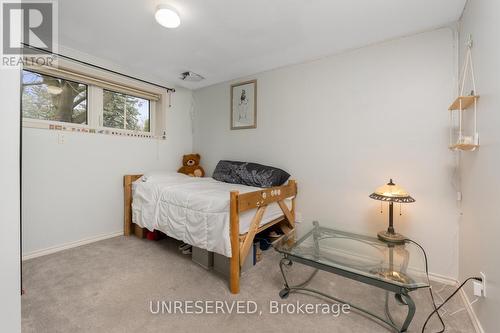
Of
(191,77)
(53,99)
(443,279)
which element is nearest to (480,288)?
(443,279)

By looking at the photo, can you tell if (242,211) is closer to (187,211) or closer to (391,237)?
(187,211)

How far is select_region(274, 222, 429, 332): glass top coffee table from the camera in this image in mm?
1271

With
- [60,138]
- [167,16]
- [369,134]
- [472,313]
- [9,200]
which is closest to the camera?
[9,200]

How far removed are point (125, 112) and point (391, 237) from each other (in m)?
3.32

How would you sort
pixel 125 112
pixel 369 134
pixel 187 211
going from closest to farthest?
pixel 187 211 < pixel 369 134 < pixel 125 112

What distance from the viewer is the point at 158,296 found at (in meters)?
1.58

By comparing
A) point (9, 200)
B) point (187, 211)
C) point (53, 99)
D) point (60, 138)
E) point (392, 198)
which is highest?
point (53, 99)

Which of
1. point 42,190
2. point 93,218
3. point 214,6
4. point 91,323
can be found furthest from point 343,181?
point 42,190

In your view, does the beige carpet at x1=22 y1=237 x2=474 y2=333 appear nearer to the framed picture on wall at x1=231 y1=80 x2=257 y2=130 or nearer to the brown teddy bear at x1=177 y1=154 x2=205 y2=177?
the brown teddy bear at x1=177 y1=154 x2=205 y2=177

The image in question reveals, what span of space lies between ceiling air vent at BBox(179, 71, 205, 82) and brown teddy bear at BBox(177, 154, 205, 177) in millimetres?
1127

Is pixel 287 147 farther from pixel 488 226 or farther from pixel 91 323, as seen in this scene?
pixel 91 323

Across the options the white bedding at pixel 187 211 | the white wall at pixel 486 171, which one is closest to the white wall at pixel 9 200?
the white bedding at pixel 187 211

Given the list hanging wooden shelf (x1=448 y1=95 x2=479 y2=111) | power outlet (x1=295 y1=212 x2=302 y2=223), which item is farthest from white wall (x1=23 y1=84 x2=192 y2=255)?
hanging wooden shelf (x1=448 y1=95 x2=479 y2=111)

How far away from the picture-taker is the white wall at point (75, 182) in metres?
2.09
